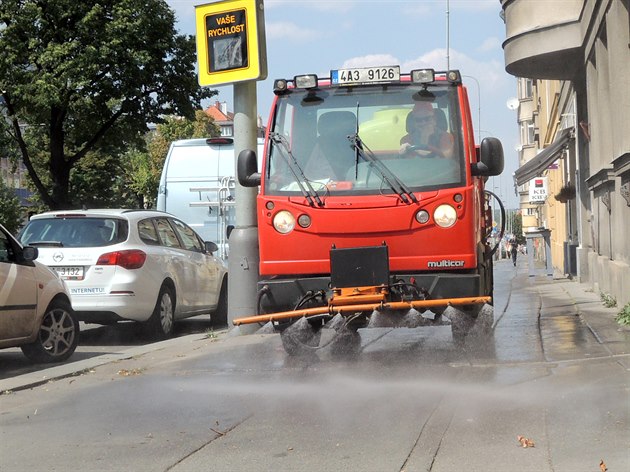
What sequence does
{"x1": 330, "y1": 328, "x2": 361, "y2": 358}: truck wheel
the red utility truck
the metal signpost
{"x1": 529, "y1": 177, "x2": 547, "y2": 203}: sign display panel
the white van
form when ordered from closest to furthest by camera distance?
the red utility truck < {"x1": 330, "y1": 328, "x2": 361, "y2": 358}: truck wheel < the metal signpost < the white van < {"x1": 529, "y1": 177, "x2": 547, "y2": 203}: sign display panel

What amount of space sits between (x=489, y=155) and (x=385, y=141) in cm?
98

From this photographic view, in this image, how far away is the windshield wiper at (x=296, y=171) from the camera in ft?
29.1

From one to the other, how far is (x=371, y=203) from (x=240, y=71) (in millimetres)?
3794

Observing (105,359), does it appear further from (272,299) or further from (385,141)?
(385,141)

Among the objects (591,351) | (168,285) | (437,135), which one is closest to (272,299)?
(437,135)

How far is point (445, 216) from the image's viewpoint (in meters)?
8.66

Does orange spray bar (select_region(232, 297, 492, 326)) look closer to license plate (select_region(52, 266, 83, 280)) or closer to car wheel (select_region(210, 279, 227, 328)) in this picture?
license plate (select_region(52, 266, 83, 280))

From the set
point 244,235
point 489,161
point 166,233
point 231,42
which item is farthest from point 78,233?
point 489,161

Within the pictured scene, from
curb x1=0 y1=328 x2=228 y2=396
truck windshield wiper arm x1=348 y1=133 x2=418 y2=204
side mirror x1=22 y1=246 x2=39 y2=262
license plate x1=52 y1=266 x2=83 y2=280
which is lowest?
curb x1=0 y1=328 x2=228 y2=396

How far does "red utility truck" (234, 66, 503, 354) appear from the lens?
8578mm

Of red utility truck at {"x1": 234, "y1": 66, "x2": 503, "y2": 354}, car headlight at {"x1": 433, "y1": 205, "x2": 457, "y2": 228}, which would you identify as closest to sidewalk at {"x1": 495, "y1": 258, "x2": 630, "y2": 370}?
red utility truck at {"x1": 234, "y1": 66, "x2": 503, "y2": 354}

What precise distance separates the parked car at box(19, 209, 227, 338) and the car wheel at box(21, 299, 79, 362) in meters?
1.32

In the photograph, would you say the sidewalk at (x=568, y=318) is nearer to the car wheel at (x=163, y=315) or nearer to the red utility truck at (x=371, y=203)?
the red utility truck at (x=371, y=203)

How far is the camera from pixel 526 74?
21000 millimetres
